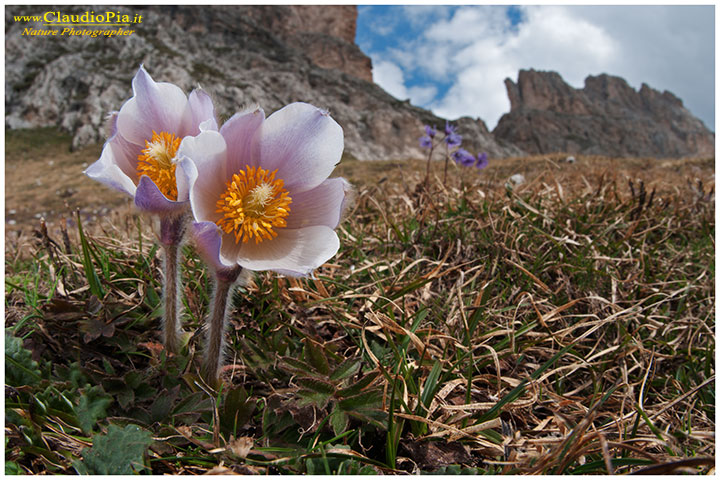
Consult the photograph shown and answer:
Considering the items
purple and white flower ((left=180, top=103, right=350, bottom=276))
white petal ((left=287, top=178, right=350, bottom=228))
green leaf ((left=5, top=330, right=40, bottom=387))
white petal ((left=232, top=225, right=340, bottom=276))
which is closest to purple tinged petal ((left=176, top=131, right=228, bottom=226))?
purple and white flower ((left=180, top=103, right=350, bottom=276))

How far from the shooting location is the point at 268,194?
4.20 feet

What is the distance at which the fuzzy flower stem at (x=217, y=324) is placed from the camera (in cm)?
126

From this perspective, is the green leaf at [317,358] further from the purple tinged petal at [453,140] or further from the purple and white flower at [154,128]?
the purple tinged petal at [453,140]

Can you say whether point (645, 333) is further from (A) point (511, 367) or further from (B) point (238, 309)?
(B) point (238, 309)

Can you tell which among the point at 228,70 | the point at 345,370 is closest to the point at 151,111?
the point at 345,370

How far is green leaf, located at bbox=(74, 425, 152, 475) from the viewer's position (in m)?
1.18

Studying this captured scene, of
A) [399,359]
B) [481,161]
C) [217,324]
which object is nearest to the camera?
[217,324]

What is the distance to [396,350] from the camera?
1.64 meters

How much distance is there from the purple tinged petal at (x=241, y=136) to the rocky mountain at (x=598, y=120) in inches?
4601

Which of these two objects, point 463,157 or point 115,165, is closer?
point 115,165

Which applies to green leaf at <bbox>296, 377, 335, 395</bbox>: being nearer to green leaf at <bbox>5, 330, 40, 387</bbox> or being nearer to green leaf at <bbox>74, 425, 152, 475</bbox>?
green leaf at <bbox>74, 425, 152, 475</bbox>

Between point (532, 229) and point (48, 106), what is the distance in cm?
4470

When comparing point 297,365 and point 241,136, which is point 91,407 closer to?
point 297,365

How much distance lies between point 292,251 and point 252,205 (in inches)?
6.7
